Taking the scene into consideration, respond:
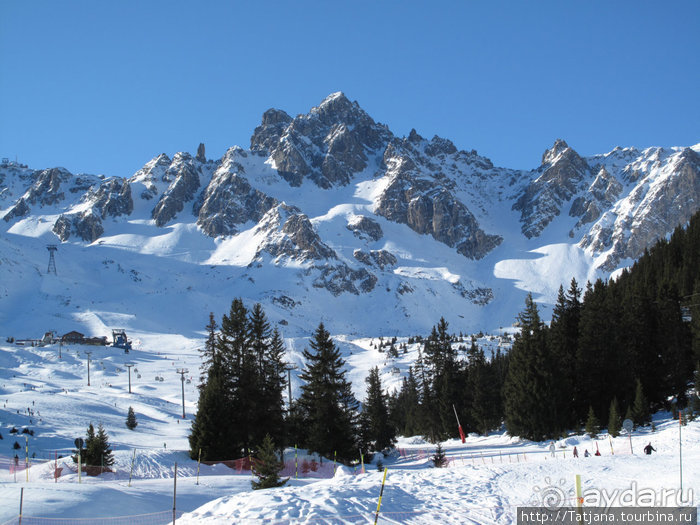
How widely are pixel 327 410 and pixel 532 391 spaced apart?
527 inches

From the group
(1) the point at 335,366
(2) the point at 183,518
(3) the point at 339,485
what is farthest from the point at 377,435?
(2) the point at 183,518

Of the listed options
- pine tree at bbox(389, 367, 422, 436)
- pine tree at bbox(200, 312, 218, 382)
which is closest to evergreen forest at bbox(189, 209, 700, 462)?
pine tree at bbox(200, 312, 218, 382)

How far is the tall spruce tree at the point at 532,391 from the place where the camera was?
38.2 m

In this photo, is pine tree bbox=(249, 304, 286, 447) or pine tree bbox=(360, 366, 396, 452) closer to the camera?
pine tree bbox=(249, 304, 286, 447)

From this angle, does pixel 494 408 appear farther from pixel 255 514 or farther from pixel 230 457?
pixel 255 514

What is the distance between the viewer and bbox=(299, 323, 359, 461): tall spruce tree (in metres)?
35.5

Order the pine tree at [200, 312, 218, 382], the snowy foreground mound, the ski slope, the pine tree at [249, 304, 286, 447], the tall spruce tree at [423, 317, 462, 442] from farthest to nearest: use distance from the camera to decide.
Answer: the tall spruce tree at [423, 317, 462, 442] < the pine tree at [200, 312, 218, 382] < the pine tree at [249, 304, 286, 447] < the ski slope < the snowy foreground mound

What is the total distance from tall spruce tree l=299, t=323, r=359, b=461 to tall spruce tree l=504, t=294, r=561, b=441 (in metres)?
10.8

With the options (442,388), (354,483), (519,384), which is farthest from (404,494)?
(442,388)

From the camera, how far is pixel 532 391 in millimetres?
38406

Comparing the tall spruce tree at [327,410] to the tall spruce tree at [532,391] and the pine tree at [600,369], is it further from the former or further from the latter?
the pine tree at [600,369]

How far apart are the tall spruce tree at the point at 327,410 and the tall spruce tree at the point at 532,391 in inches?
426

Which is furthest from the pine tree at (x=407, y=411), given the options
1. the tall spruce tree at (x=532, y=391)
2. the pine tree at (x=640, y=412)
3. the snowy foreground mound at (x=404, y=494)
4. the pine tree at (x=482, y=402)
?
the snowy foreground mound at (x=404, y=494)

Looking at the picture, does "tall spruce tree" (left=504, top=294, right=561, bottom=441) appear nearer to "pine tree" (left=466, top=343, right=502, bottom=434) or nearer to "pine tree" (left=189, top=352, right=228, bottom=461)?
"pine tree" (left=466, top=343, right=502, bottom=434)
